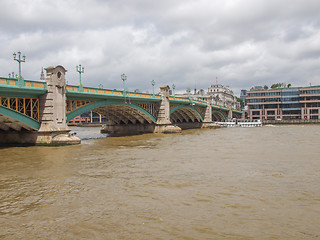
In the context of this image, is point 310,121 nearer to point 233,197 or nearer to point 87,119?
point 87,119

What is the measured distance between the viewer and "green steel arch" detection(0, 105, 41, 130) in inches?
1168

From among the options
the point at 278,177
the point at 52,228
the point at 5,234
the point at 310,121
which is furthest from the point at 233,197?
the point at 310,121

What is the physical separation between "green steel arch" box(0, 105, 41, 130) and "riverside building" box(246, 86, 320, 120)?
102m

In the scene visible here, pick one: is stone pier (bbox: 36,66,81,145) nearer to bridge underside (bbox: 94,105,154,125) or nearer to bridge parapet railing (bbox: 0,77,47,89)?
bridge parapet railing (bbox: 0,77,47,89)

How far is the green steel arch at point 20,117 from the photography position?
1168 inches

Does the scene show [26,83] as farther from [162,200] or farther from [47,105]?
[162,200]

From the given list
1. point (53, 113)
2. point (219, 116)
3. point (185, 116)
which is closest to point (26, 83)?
point (53, 113)

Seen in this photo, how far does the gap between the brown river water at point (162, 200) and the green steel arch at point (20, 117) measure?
8.97 metres

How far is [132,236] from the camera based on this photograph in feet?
29.9

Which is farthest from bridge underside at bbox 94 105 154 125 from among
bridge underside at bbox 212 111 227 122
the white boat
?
bridge underside at bbox 212 111 227 122

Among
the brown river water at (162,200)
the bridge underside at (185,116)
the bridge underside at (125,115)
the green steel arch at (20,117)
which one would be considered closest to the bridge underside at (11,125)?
the green steel arch at (20,117)

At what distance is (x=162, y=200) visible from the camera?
12.7 metres

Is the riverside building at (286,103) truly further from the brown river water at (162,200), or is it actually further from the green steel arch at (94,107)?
the brown river water at (162,200)

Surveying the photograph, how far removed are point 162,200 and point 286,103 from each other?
116 meters
